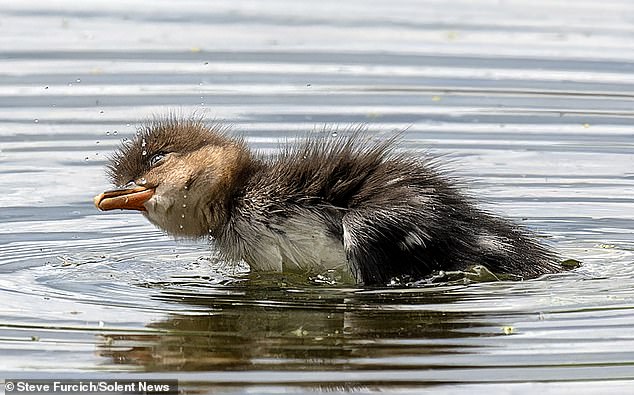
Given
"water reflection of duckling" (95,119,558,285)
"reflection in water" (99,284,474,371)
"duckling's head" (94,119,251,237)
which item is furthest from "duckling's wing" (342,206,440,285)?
"duckling's head" (94,119,251,237)

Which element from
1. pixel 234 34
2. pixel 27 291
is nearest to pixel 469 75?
pixel 234 34

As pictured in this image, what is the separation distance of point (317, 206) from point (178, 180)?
89cm

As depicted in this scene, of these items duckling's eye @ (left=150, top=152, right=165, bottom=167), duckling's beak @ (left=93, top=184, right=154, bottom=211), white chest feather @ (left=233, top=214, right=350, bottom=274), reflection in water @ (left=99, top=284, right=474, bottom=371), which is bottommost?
reflection in water @ (left=99, top=284, right=474, bottom=371)

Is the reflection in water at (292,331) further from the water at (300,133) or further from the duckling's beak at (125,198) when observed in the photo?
the duckling's beak at (125,198)

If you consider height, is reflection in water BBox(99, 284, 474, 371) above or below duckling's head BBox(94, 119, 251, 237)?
below

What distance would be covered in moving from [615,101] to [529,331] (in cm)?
627

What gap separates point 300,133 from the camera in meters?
12.5

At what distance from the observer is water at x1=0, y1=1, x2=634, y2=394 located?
7555 millimetres

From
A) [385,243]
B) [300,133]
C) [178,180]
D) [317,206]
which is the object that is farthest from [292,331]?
[300,133]

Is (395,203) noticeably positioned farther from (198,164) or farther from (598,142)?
(598,142)

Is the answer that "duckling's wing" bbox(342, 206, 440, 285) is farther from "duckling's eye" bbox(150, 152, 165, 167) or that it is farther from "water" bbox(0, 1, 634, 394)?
"duckling's eye" bbox(150, 152, 165, 167)

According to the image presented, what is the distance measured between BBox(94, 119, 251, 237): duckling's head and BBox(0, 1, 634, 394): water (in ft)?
1.10

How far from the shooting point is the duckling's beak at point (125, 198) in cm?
914

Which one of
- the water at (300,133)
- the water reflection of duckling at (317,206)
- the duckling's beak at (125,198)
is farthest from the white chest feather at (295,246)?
the duckling's beak at (125,198)
